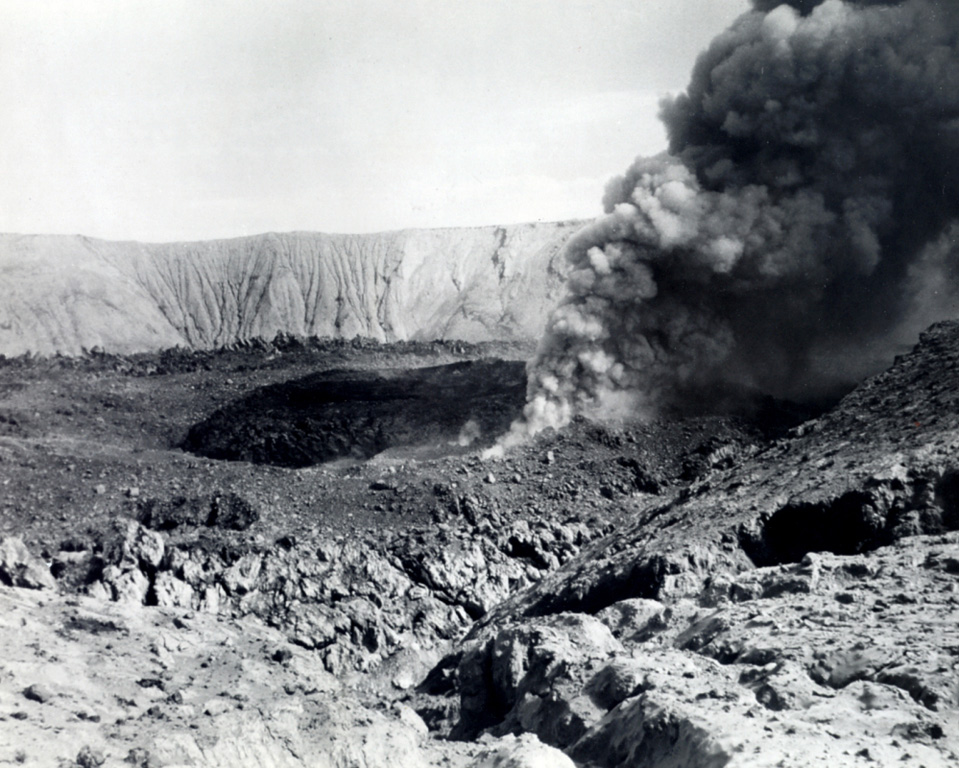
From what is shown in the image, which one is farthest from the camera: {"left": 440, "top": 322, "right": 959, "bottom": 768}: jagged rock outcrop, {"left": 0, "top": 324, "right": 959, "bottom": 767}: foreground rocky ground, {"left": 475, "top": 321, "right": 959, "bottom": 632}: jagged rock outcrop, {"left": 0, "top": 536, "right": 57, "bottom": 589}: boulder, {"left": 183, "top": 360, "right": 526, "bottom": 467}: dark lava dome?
{"left": 183, "top": 360, "right": 526, "bottom": 467}: dark lava dome

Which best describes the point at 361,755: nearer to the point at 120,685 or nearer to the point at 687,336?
the point at 120,685

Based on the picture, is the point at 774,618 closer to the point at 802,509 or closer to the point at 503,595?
the point at 802,509

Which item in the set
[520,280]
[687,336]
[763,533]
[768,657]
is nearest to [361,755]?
[768,657]

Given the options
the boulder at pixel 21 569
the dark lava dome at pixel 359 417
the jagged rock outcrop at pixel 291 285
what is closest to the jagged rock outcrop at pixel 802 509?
the boulder at pixel 21 569

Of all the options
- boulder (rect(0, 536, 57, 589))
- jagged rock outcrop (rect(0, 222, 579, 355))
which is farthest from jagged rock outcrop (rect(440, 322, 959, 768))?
jagged rock outcrop (rect(0, 222, 579, 355))

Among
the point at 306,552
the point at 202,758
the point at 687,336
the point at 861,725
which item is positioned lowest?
the point at 306,552

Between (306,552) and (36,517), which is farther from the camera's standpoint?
(36,517)

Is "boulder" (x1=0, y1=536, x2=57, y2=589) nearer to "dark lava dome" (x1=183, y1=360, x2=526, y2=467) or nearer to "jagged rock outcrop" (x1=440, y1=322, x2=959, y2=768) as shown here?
"jagged rock outcrop" (x1=440, y1=322, x2=959, y2=768)
